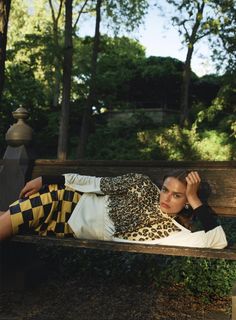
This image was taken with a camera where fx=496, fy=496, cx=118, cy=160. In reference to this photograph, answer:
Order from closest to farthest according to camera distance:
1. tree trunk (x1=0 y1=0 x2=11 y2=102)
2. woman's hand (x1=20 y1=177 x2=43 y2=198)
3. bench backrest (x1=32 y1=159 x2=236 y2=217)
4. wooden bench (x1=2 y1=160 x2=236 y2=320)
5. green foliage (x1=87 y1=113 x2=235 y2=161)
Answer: wooden bench (x1=2 y1=160 x2=236 y2=320) < bench backrest (x1=32 y1=159 x2=236 y2=217) < woman's hand (x1=20 y1=177 x2=43 y2=198) < tree trunk (x1=0 y1=0 x2=11 y2=102) < green foliage (x1=87 y1=113 x2=235 y2=161)

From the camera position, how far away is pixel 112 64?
22.0 m

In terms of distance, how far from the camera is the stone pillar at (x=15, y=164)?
4.36m

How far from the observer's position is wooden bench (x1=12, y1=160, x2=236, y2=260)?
3.04 m

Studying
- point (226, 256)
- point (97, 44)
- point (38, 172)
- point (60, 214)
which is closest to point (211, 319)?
point (226, 256)

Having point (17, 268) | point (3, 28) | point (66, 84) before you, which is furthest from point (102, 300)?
point (66, 84)

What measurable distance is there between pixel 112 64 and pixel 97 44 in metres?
2.62

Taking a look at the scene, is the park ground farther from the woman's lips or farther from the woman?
the woman's lips

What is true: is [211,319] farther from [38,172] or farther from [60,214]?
[38,172]

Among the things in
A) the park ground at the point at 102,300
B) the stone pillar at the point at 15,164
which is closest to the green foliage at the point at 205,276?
the park ground at the point at 102,300

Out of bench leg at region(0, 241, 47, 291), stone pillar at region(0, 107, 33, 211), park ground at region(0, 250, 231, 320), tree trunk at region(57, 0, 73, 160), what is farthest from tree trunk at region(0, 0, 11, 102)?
tree trunk at region(57, 0, 73, 160)

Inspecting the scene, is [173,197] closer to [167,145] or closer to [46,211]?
[46,211]

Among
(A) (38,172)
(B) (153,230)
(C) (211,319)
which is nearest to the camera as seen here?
(B) (153,230)

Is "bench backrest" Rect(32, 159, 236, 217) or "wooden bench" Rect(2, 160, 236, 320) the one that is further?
"bench backrest" Rect(32, 159, 236, 217)

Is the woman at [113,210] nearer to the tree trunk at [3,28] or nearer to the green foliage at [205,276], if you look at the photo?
the green foliage at [205,276]
